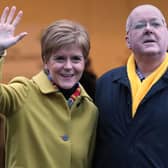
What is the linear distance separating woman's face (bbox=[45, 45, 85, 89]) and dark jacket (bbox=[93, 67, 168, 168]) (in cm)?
25

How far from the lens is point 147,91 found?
2768 mm

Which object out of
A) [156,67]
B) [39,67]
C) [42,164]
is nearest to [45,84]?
[42,164]

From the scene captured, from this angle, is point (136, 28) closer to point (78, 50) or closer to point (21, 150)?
point (78, 50)

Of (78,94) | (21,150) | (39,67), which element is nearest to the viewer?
(21,150)

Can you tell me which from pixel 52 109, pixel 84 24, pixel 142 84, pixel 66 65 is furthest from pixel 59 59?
pixel 84 24

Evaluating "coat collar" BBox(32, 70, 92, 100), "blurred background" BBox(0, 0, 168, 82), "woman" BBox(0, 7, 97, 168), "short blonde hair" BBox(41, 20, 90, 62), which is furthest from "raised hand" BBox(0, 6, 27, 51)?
"blurred background" BBox(0, 0, 168, 82)

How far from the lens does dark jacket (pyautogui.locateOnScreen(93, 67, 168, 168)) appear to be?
8.86 ft

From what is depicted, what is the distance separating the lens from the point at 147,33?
9.23 feet

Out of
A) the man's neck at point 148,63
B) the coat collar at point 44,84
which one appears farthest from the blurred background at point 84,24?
the man's neck at point 148,63

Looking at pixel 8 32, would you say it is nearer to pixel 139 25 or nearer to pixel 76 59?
pixel 76 59

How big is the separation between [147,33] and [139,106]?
39 centimetres

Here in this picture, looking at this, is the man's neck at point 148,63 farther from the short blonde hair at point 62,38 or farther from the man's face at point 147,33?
the short blonde hair at point 62,38

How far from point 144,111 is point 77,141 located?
15.5 inches

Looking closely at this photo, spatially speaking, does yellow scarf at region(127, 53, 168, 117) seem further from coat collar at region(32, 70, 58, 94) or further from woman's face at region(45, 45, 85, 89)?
coat collar at region(32, 70, 58, 94)
